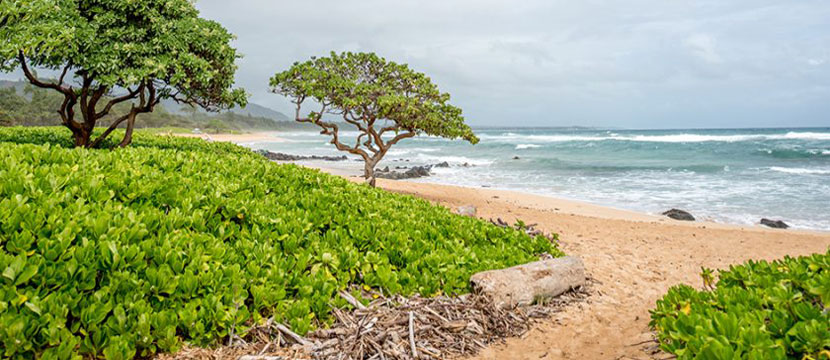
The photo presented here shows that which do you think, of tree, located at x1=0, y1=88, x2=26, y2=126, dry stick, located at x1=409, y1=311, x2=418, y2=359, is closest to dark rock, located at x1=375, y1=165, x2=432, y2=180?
dry stick, located at x1=409, y1=311, x2=418, y2=359

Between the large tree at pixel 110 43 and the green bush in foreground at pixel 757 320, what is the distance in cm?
1075

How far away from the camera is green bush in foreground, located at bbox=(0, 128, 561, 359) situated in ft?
9.57

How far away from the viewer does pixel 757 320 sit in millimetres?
2576

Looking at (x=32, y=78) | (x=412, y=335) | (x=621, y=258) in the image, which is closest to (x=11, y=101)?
(x=32, y=78)

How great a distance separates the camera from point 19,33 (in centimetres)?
855

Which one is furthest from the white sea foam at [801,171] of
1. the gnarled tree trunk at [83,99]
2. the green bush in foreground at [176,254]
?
the gnarled tree trunk at [83,99]

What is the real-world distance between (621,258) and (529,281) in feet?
15.3

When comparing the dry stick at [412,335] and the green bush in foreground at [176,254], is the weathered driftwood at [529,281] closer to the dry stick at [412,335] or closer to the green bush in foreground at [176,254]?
the green bush in foreground at [176,254]

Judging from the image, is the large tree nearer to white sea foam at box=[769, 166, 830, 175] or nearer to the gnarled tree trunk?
the gnarled tree trunk

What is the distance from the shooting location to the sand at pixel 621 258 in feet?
14.0

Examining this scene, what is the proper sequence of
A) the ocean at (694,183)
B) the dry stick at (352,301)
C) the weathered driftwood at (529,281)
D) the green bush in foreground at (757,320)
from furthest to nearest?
1. the ocean at (694,183)
2. the weathered driftwood at (529,281)
3. the dry stick at (352,301)
4. the green bush in foreground at (757,320)

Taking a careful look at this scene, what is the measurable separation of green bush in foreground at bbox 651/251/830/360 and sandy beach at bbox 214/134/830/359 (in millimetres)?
679

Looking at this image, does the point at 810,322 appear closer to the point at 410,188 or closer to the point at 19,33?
the point at 19,33

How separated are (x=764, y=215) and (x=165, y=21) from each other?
20.7 meters
